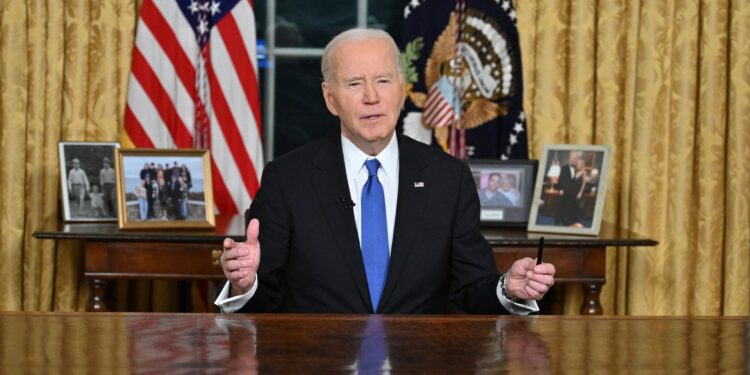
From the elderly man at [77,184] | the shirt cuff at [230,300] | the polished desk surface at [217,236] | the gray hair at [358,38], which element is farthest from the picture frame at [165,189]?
the shirt cuff at [230,300]

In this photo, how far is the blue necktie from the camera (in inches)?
121

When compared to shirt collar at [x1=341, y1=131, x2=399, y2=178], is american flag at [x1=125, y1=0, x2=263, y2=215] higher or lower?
higher

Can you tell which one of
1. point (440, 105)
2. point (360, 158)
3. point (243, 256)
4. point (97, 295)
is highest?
point (440, 105)

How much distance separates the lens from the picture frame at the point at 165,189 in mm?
4293

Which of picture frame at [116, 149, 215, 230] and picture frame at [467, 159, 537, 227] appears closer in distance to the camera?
Result: picture frame at [116, 149, 215, 230]

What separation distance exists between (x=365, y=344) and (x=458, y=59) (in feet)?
9.20

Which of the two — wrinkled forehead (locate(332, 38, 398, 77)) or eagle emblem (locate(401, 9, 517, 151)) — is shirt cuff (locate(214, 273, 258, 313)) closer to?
wrinkled forehead (locate(332, 38, 398, 77))

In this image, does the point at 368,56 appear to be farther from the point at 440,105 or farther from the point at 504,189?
the point at 440,105

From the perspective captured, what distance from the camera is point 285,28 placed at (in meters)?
4.98

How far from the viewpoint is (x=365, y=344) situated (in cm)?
210

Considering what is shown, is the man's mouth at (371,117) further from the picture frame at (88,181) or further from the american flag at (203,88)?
the american flag at (203,88)

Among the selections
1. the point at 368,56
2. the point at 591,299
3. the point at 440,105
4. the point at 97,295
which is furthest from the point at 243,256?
the point at 440,105

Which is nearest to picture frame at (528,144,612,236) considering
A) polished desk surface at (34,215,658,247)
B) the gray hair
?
polished desk surface at (34,215,658,247)

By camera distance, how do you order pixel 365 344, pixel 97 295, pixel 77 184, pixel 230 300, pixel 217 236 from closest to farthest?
pixel 365 344 → pixel 230 300 → pixel 217 236 → pixel 97 295 → pixel 77 184
